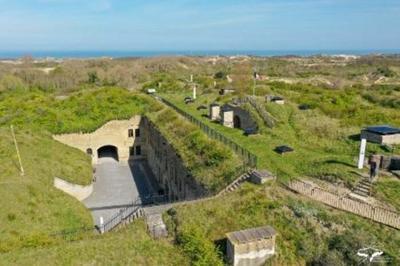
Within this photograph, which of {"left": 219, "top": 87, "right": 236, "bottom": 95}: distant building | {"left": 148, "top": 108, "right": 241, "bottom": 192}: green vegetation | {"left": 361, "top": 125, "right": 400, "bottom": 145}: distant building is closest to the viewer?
Result: {"left": 148, "top": 108, "right": 241, "bottom": 192}: green vegetation

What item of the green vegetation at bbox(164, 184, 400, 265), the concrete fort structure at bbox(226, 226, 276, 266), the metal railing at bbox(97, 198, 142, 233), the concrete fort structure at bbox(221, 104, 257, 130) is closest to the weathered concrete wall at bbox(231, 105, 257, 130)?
the concrete fort structure at bbox(221, 104, 257, 130)

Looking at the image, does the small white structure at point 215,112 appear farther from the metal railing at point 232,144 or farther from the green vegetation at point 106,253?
the green vegetation at point 106,253

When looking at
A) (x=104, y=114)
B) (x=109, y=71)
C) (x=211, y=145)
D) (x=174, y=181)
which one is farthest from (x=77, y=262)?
(x=109, y=71)

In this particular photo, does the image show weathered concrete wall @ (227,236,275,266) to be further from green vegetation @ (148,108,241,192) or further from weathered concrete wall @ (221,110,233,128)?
weathered concrete wall @ (221,110,233,128)

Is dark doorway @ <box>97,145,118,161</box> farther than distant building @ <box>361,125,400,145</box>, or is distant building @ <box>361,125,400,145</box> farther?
dark doorway @ <box>97,145,118,161</box>

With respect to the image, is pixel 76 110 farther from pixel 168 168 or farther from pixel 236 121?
pixel 236 121

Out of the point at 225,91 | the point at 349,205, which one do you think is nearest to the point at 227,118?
the point at 225,91

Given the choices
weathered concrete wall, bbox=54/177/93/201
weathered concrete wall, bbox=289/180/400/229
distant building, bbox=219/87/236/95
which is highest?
distant building, bbox=219/87/236/95

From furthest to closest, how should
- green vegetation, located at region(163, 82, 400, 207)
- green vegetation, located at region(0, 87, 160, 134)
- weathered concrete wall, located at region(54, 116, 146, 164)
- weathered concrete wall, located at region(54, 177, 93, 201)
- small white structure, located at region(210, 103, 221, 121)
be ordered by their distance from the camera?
weathered concrete wall, located at region(54, 116, 146, 164), green vegetation, located at region(0, 87, 160, 134), small white structure, located at region(210, 103, 221, 121), weathered concrete wall, located at region(54, 177, 93, 201), green vegetation, located at region(163, 82, 400, 207)

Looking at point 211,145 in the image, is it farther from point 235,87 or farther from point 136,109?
point 235,87
